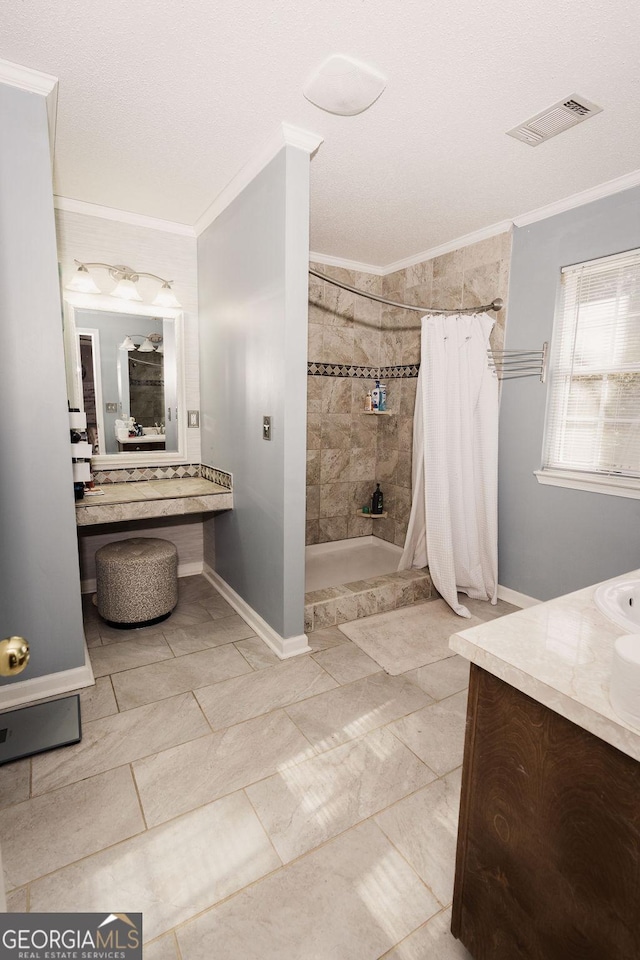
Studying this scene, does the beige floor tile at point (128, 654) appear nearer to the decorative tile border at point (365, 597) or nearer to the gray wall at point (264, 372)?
the gray wall at point (264, 372)

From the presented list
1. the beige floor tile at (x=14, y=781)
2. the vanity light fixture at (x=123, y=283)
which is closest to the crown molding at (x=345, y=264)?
the vanity light fixture at (x=123, y=283)

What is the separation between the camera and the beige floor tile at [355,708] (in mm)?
1920

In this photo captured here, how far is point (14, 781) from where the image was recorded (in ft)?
5.45

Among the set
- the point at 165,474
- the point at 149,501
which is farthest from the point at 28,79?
the point at 165,474

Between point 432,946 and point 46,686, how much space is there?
6.06ft

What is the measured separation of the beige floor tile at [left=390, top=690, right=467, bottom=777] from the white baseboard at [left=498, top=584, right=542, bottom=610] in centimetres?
118

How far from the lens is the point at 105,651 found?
8.30ft

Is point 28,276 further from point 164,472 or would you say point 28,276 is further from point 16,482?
point 164,472

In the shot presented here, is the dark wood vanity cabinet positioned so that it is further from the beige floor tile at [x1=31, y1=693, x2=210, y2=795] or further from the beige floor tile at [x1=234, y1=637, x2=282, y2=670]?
the beige floor tile at [x1=234, y1=637, x2=282, y2=670]

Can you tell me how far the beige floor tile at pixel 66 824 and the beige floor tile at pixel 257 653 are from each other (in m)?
0.83

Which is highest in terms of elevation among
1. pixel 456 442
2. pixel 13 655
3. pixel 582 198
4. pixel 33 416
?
pixel 582 198

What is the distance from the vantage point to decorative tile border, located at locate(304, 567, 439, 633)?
2.74 metres

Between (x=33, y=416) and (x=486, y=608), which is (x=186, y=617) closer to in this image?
(x=33, y=416)

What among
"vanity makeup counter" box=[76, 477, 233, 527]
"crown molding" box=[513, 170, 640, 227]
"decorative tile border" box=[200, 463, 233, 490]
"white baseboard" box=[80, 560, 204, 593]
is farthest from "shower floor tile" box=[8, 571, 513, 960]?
"crown molding" box=[513, 170, 640, 227]
